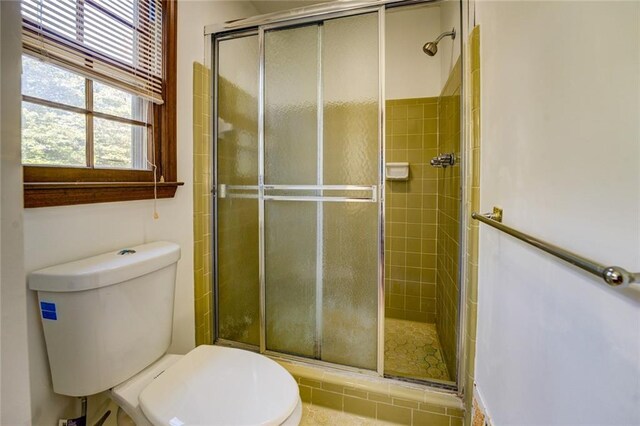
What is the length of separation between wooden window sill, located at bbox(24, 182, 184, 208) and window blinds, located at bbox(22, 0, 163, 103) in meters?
0.39

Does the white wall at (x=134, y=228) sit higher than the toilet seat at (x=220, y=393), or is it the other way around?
the white wall at (x=134, y=228)

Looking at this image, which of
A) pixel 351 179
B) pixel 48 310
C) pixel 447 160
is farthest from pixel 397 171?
pixel 48 310

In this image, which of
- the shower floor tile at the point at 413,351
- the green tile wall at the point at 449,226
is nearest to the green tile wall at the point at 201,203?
the shower floor tile at the point at 413,351

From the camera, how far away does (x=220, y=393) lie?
837 millimetres

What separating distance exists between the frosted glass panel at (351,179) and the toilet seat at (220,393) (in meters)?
0.54

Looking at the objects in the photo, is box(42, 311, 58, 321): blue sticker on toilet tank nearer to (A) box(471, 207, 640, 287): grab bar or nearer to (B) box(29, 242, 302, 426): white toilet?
(B) box(29, 242, 302, 426): white toilet

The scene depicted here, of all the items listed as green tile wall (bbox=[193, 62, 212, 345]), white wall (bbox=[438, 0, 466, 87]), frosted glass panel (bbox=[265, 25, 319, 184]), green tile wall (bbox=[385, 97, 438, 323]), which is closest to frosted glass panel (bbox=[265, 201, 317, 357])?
frosted glass panel (bbox=[265, 25, 319, 184])

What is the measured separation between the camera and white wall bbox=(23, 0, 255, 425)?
820 millimetres

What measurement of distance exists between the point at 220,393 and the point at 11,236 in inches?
29.1

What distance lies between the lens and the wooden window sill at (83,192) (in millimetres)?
795

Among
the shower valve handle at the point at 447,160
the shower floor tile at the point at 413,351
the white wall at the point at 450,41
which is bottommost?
the shower floor tile at the point at 413,351

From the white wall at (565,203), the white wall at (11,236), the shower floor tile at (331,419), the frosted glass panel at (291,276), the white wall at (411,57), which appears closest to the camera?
the white wall at (11,236)

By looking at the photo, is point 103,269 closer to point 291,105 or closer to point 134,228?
point 134,228

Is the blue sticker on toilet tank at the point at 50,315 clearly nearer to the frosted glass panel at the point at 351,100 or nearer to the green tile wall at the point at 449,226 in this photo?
the frosted glass panel at the point at 351,100
